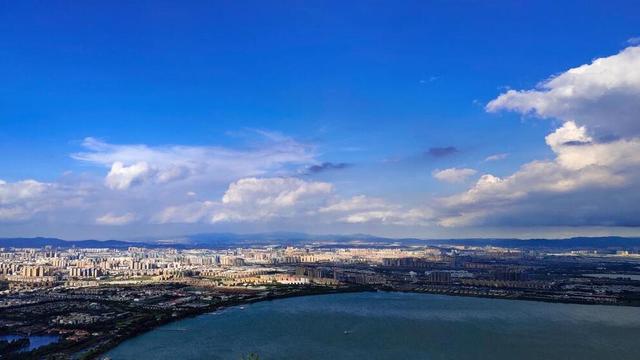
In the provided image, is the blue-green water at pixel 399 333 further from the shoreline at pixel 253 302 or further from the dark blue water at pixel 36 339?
the dark blue water at pixel 36 339

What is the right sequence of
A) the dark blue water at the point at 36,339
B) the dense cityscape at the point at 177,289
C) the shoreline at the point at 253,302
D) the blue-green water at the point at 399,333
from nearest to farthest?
the blue-green water at the point at 399,333, the shoreline at the point at 253,302, the dark blue water at the point at 36,339, the dense cityscape at the point at 177,289

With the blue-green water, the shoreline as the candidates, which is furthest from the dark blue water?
the blue-green water

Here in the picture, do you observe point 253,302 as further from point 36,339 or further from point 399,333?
point 36,339

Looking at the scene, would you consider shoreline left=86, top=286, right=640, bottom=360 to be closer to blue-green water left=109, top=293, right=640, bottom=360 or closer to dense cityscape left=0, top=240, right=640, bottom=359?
dense cityscape left=0, top=240, right=640, bottom=359

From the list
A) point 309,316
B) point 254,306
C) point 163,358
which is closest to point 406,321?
point 309,316

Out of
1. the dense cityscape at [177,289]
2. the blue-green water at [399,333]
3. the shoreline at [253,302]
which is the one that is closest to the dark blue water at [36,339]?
the dense cityscape at [177,289]

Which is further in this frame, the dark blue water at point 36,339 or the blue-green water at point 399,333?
the dark blue water at point 36,339

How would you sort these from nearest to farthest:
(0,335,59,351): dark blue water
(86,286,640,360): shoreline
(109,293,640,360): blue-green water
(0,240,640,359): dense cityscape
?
(109,293,640,360): blue-green water → (86,286,640,360): shoreline → (0,335,59,351): dark blue water → (0,240,640,359): dense cityscape

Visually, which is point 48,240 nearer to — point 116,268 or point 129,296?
point 116,268

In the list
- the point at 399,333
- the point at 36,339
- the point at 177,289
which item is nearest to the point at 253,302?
the point at 177,289
